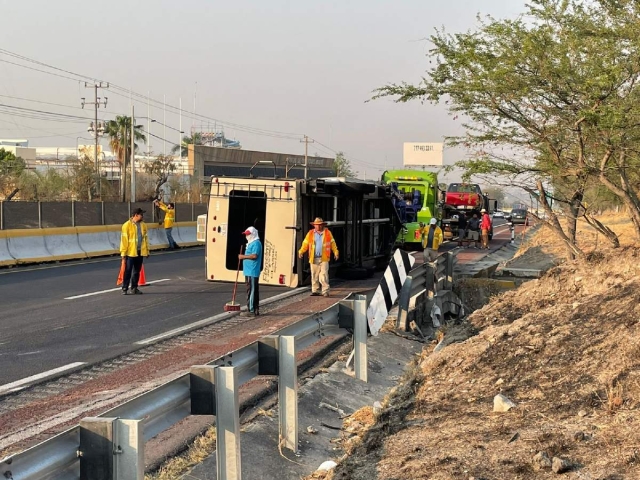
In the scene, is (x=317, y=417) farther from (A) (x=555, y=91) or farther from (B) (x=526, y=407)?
(A) (x=555, y=91)

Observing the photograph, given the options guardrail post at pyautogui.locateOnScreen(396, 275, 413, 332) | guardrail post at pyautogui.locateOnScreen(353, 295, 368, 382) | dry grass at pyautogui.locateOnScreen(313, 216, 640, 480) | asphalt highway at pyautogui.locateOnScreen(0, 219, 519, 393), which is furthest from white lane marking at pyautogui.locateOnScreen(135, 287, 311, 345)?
dry grass at pyautogui.locateOnScreen(313, 216, 640, 480)

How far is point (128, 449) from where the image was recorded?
3.68m

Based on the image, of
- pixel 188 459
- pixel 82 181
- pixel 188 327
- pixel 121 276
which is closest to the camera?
pixel 188 459

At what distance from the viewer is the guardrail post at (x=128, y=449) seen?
12.0 ft

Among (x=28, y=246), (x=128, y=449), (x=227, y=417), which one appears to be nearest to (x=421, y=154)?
(x=28, y=246)

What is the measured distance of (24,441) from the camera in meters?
6.29

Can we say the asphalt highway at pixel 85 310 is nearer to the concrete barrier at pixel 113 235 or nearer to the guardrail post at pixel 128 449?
the concrete barrier at pixel 113 235

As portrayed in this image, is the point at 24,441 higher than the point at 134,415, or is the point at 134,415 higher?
the point at 134,415

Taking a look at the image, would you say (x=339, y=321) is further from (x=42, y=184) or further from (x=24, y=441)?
(x=42, y=184)

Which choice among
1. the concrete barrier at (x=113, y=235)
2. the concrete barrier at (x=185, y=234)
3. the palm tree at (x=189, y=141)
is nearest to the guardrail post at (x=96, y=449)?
the concrete barrier at (x=113, y=235)

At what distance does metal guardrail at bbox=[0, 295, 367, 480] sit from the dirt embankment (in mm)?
903

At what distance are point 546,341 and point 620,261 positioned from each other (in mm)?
5706

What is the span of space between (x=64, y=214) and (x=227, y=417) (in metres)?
22.8

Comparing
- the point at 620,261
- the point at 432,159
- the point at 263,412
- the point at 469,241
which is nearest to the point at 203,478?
the point at 263,412
